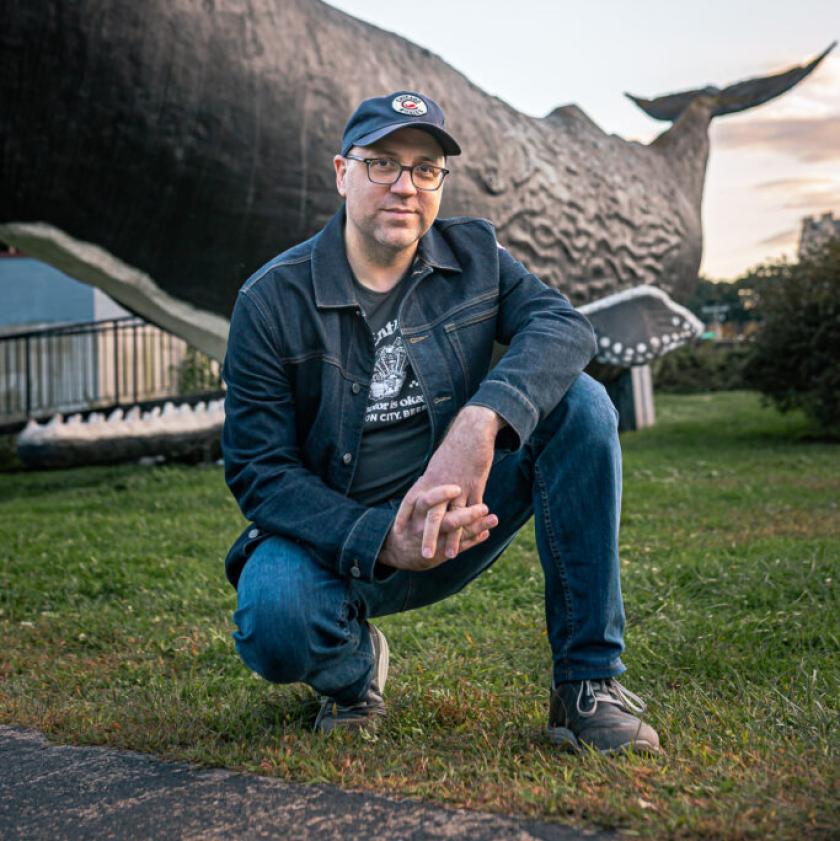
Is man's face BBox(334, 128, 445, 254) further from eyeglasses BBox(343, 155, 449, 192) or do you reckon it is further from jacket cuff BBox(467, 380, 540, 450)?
jacket cuff BBox(467, 380, 540, 450)

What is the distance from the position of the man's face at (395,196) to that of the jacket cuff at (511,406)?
0.42m

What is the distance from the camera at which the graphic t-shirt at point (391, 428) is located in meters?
2.33

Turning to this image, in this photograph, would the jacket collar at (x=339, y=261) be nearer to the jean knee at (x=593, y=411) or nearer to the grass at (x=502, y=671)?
the jean knee at (x=593, y=411)

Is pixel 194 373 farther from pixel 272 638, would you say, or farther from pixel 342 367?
pixel 272 638

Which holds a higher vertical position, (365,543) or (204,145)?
(204,145)

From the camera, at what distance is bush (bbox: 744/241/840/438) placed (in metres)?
8.77

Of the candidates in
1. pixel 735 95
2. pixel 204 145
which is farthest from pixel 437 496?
pixel 735 95

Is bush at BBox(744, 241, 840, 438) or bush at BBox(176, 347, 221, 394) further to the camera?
bush at BBox(176, 347, 221, 394)

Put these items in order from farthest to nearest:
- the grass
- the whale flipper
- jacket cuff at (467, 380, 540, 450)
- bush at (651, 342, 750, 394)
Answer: bush at (651, 342, 750, 394)
the whale flipper
jacket cuff at (467, 380, 540, 450)
the grass

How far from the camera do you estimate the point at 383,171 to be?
230 cm

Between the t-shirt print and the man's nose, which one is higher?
the man's nose

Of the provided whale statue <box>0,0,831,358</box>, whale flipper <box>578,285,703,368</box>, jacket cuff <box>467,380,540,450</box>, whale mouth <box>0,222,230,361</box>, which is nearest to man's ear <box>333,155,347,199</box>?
jacket cuff <box>467,380,540,450</box>

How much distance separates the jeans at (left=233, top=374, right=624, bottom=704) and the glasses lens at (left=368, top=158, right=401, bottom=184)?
24.5 inches

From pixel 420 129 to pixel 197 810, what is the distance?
4.87ft
